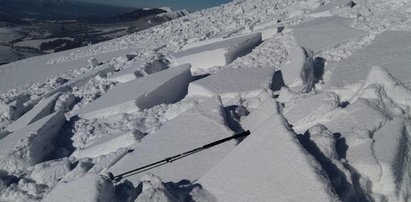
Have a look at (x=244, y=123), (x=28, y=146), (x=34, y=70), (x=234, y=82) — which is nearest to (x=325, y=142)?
(x=244, y=123)

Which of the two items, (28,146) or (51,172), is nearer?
(51,172)

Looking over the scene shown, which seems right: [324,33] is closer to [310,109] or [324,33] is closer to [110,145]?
[310,109]

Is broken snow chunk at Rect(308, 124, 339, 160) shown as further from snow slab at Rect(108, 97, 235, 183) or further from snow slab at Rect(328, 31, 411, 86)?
snow slab at Rect(328, 31, 411, 86)

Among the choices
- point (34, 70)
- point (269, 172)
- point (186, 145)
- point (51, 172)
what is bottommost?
point (34, 70)

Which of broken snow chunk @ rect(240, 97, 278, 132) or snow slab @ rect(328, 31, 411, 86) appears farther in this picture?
snow slab @ rect(328, 31, 411, 86)

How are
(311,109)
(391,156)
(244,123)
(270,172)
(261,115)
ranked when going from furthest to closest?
(244,123) → (261,115) → (311,109) → (391,156) → (270,172)

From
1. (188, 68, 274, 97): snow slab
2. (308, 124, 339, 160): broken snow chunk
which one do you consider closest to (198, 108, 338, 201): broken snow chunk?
(308, 124, 339, 160): broken snow chunk
